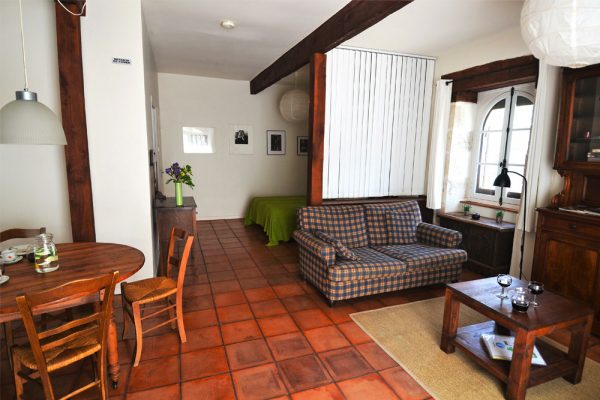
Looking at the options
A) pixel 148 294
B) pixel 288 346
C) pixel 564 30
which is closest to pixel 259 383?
pixel 288 346

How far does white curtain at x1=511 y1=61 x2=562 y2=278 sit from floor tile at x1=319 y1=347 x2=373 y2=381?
7.38ft

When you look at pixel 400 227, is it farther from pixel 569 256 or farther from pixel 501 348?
pixel 501 348

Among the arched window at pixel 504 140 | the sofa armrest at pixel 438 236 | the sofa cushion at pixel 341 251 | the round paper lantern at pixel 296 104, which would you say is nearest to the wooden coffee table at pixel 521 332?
the sofa cushion at pixel 341 251

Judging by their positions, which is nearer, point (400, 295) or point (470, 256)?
point (400, 295)

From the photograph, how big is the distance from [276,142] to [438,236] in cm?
424

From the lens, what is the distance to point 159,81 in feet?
19.8

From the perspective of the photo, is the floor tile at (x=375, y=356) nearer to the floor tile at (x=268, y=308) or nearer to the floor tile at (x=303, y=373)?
the floor tile at (x=303, y=373)

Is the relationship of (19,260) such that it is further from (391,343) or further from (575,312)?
(575,312)

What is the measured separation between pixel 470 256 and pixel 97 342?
389cm

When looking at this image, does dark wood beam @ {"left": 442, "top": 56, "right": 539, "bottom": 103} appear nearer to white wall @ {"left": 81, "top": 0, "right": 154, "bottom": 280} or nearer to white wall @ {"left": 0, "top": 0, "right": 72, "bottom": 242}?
white wall @ {"left": 81, "top": 0, "right": 154, "bottom": 280}

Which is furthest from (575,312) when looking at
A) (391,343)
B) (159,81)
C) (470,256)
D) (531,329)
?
(159,81)

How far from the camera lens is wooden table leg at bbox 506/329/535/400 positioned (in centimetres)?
189

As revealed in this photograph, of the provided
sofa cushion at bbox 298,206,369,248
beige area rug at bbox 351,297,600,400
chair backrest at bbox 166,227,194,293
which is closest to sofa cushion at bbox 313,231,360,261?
sofa cushion at bbox 298,206,369,248

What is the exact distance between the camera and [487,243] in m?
3.83
